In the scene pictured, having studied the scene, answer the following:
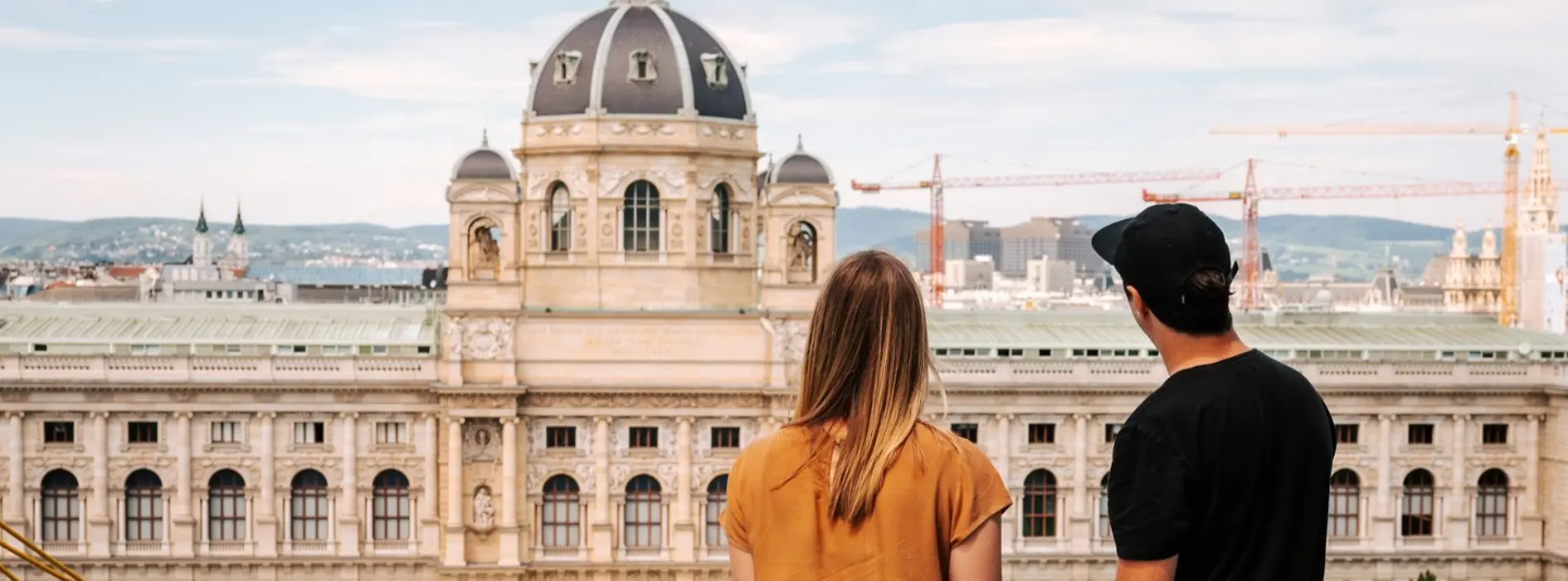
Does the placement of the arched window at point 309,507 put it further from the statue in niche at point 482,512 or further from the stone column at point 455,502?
the statue in niche at point 482,512

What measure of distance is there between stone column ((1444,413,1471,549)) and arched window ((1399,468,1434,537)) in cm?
79

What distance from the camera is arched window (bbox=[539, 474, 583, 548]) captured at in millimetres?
78938

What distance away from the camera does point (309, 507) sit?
78.8 metres

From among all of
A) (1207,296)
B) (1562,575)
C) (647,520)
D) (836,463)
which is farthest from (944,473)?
(1562,575)

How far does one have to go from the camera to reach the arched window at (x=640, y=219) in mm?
81062

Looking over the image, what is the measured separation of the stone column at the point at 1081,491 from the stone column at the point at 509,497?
71.1 ft

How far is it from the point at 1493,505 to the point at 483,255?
41.7 meters

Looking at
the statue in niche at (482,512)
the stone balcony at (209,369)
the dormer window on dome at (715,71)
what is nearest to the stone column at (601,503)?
the statue in niche at (482,512)

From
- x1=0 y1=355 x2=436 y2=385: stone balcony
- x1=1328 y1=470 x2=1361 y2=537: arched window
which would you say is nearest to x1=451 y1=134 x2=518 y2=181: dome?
x1=0 y1=355 x2=436 y2=385: stone balcony

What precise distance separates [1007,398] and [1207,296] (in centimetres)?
6816

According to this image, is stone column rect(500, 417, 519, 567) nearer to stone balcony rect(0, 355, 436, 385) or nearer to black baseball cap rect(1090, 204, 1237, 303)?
stone balcony rect(0, 355, 436, 385)

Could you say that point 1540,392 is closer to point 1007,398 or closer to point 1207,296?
point 1007,398

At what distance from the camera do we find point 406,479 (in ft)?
259

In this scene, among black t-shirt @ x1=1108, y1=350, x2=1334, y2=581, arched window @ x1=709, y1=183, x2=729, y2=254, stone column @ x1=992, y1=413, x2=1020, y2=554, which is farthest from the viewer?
arched window @ x1=709, y1=183, x2=729, y2=254
